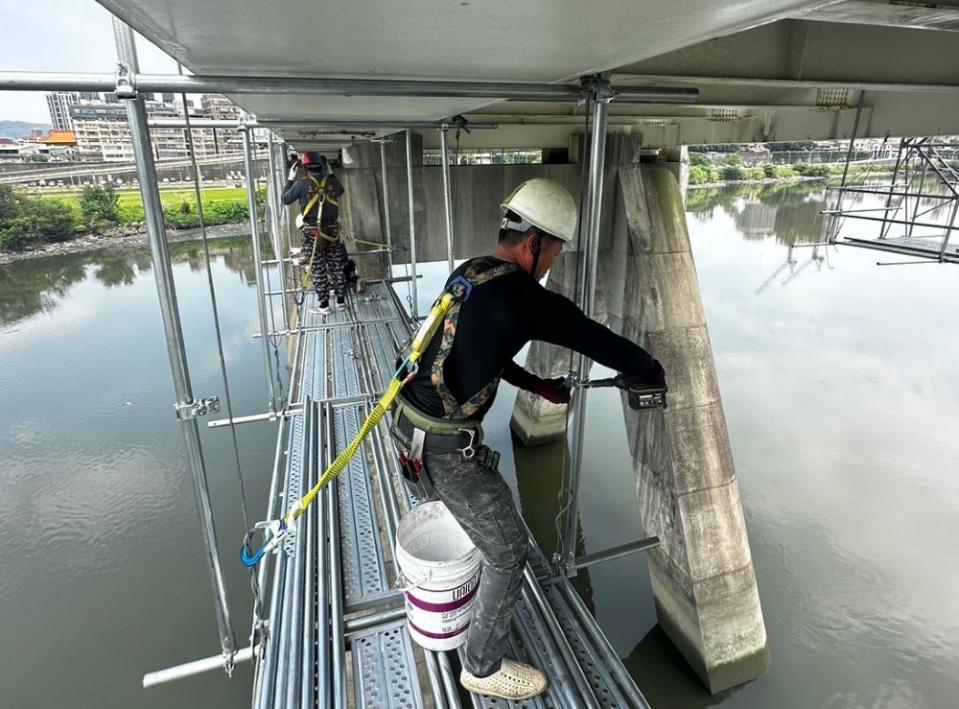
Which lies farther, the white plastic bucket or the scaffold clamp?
the white plastic bucket

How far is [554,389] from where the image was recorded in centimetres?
234

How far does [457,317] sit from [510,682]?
1349 millimetres

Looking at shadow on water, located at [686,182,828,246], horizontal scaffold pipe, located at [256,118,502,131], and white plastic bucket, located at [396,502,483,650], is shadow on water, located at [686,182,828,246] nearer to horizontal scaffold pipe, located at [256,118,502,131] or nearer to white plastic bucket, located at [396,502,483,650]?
horizontal scaffold pipe, located at [256,118,502,131]

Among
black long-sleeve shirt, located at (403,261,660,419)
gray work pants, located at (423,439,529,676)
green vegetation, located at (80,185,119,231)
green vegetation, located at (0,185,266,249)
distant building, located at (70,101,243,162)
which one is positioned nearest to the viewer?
black long-sleeve shirt, located at (403,261,660,419)

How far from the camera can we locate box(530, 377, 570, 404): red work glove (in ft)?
7.66

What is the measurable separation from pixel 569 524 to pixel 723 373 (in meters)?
9.45

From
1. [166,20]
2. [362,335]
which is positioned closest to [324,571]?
[166,20]

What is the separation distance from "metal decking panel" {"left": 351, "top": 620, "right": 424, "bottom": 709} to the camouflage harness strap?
3.51 feet

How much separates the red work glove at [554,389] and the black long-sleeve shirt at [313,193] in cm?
453

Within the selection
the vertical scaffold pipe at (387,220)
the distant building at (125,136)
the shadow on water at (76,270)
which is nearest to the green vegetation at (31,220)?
the shadow on water at (76,270)

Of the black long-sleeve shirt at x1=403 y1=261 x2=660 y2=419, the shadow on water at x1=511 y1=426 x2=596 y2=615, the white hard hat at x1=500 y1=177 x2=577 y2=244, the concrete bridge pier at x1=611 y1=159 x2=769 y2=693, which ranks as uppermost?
the white hard hat at x1=500 y1=177 x2=577 y2=244

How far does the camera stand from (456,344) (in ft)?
5.93

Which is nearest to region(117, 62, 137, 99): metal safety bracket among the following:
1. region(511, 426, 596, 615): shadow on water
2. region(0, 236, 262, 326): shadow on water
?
region(511, 426, 596, 615): shadow on water

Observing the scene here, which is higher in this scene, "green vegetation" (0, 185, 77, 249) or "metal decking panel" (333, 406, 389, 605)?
"green vegetation" (0, 185, 77, 249)
